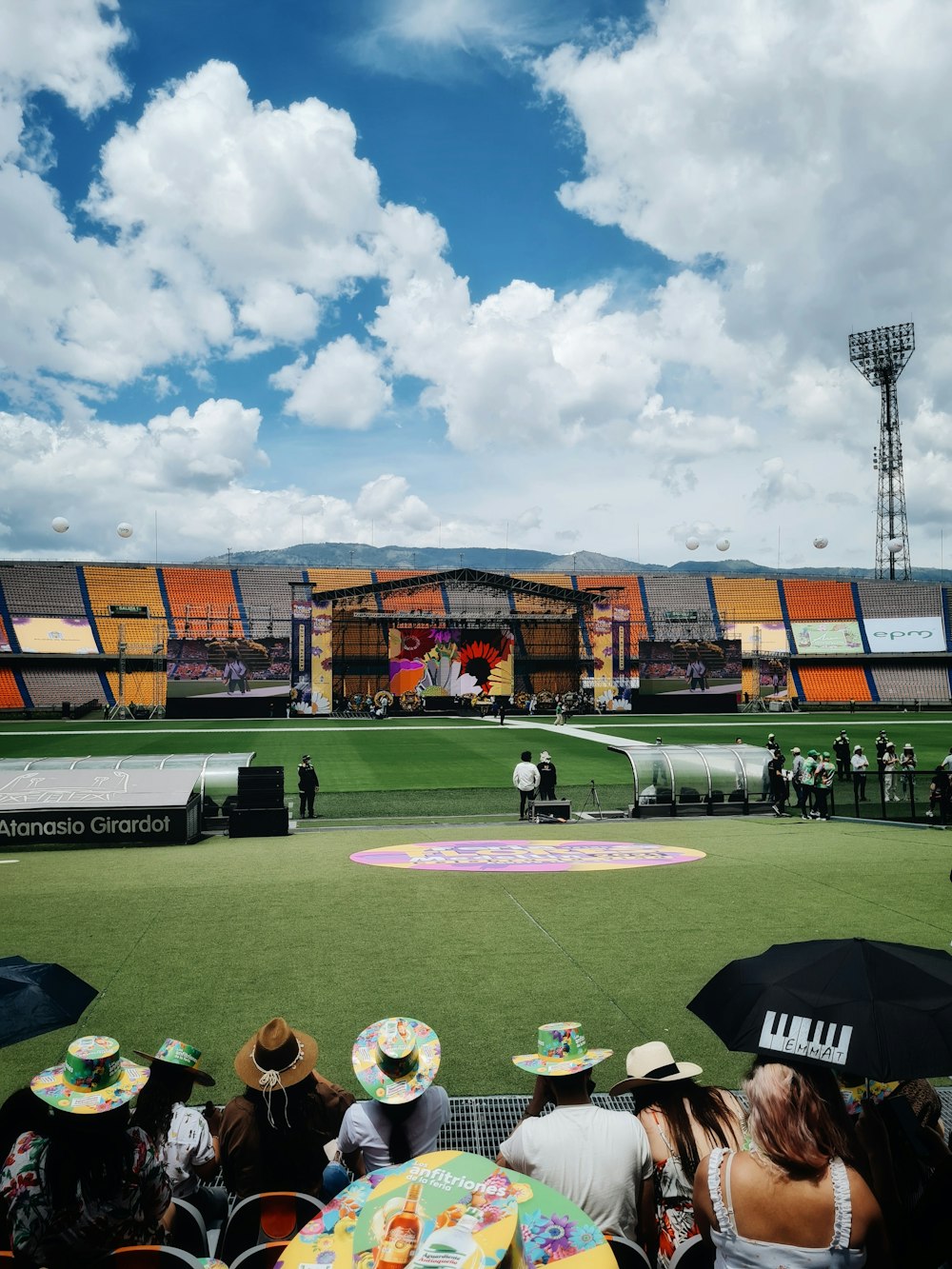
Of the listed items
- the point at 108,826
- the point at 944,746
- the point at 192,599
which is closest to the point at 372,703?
the point at 192,599

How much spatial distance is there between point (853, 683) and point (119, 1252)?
75.1 metres

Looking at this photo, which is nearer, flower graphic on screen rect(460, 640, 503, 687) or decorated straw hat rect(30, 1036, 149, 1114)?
decorated straw hat rect(30, 1036, 149, 1114)

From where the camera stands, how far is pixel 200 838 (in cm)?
1812

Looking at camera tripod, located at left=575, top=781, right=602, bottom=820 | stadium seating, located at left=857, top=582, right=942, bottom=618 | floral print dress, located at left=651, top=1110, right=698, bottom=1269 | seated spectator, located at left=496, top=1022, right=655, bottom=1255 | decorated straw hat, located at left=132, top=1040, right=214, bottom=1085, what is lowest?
camera tripod, located at left=575, top=781, right=602, bottom=820

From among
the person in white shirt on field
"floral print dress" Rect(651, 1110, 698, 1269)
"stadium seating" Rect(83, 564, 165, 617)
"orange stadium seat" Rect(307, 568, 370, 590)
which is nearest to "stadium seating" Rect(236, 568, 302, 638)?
"orange stadium seat" Rect(307, 568, 370, 590)

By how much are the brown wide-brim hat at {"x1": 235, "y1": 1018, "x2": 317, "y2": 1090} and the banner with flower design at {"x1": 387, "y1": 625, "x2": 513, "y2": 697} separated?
58.2 m

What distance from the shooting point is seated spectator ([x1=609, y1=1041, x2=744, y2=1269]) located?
12.5ft

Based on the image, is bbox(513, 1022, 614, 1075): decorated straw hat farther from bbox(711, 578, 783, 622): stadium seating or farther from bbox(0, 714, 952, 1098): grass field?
bbox(711, 578, 783, 622): stadium seating

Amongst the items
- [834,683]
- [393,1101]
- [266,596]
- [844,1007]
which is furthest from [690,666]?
[393,1101]

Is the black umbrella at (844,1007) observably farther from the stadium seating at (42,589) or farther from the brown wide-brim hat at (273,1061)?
the stadium seating at (42,589)

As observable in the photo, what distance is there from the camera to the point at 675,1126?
12.8 feet

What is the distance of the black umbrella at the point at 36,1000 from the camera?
4.40 m

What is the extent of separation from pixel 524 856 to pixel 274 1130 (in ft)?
35.1

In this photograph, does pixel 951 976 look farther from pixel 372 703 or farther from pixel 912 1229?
pixel 372 703
